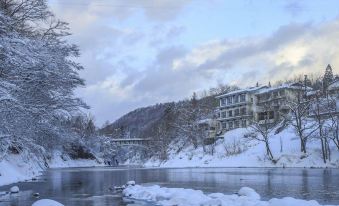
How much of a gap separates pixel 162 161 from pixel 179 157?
8838 millimetres

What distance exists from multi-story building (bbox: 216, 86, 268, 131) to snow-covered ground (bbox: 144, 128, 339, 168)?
6318 mm

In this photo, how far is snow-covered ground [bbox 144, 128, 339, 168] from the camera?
2874 inches

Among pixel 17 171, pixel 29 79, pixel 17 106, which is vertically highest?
pixel 29 79

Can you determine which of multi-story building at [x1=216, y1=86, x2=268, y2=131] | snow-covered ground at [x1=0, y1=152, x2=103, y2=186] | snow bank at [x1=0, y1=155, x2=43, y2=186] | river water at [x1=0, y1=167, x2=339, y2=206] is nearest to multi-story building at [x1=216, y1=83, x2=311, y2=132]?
multi-story building at [x1=216, y1=86, x2=268, y2=131]

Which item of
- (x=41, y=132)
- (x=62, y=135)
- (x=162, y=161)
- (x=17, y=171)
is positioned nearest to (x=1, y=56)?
(x=41, y=132)

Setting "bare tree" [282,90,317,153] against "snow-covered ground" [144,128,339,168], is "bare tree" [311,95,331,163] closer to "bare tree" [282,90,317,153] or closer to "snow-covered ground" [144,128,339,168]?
"snow-covered ground" [144,128,339,168]

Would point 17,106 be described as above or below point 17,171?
above

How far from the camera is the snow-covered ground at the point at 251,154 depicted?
73.0 meters

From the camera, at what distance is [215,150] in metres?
102

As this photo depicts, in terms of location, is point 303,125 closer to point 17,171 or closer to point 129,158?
point 17,171

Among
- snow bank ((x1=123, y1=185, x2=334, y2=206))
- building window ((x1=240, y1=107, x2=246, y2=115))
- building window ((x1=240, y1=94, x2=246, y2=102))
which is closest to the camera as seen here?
snow bank ((x1=123, y1=185, x2=334, y2=206))

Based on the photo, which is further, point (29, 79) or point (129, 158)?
point (129, 158)

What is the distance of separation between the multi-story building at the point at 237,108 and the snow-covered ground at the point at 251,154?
632cm

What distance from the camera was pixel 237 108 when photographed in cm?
12106
